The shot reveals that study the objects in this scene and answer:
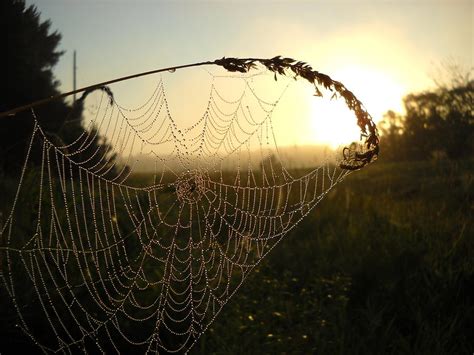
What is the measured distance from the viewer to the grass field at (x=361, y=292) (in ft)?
14.0

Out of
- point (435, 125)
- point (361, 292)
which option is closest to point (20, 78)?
point (361, 292)

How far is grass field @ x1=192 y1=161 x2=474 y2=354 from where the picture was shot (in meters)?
4.28

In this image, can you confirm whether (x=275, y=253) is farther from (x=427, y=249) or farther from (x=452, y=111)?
(x=452, y=111)

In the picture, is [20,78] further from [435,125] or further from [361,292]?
[435,125]

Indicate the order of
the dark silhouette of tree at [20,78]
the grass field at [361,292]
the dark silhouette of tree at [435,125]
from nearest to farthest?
1. the grass field at [361,292]
2. the dark silhouette of tree at [20,78]
3. the dark silhouette of tree at [435,125]

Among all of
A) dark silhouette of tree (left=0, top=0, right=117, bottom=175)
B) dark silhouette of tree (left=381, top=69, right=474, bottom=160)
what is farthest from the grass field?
dark silhouette of tree (left=381, top=69, right=474, bottom=160)

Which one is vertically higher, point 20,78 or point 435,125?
point 20,78

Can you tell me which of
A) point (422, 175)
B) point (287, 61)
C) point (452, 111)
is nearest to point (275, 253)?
point (287, 61)

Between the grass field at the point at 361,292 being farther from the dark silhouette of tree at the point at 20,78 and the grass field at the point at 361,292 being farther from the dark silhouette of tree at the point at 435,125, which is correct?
the dark silhouette of tree at the point at 435,125

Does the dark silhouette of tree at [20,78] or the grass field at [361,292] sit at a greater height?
the dark silhouette of tree at [20,78]

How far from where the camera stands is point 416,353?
13.4 feet

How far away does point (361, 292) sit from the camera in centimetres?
553

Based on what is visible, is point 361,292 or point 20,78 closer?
point 361,292

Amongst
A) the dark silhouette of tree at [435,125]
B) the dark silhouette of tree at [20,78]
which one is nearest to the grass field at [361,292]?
the dark silhouette of tree at [20,78]
